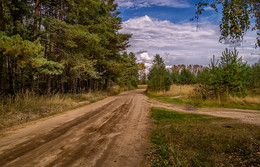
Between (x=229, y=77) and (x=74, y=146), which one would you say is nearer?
(x=74, y=146)

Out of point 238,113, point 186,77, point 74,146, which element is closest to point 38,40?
point 74,146

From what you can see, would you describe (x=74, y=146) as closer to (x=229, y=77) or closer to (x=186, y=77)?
(x=229, y=77)

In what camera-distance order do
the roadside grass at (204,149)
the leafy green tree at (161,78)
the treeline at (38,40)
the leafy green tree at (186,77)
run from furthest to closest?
1. the leafy green tree at (186,77)
2. the leafy green tree at (161,78)
3. the treeline at (38,40)
4. the roadside grass at (204,149)

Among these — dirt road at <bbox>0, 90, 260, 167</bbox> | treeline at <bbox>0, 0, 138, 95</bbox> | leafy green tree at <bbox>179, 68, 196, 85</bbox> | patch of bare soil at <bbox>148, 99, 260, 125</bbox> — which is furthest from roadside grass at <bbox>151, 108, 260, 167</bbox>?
leafy green tree at <bbox>179, 68, 196, 85</bbox>

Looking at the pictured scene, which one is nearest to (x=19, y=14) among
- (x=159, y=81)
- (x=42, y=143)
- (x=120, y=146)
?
(x=42, y=143)

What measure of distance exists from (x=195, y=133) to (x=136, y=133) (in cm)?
214

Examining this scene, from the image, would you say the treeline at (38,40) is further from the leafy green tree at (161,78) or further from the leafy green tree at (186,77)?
the leafy green tree at (186,77)

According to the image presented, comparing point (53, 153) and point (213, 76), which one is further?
point (213, 76)

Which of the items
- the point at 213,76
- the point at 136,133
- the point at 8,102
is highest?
the point at 213,76

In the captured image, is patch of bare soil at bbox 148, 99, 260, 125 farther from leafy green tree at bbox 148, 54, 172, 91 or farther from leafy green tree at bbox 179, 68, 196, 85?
leafy green tree at bbox 179, 68, 196, 85

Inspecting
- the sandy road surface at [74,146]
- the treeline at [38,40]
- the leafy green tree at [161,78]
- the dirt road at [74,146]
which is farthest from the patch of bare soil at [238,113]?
the leafy green tree at [161,78]

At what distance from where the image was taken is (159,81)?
28859 millimetres

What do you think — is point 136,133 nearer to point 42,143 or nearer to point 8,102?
point 42,143

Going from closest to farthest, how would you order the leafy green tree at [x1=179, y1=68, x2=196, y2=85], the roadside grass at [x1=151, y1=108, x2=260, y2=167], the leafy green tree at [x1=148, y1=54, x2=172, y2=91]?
the roadside grass at [x1=151, y1=108, x2=260, y2=167] < the leafy green tree at [x1=148, y1=54, x2=172, y2=91] < the leafy green tree at [x1=179, y1=68, x2=196, y2=85]
